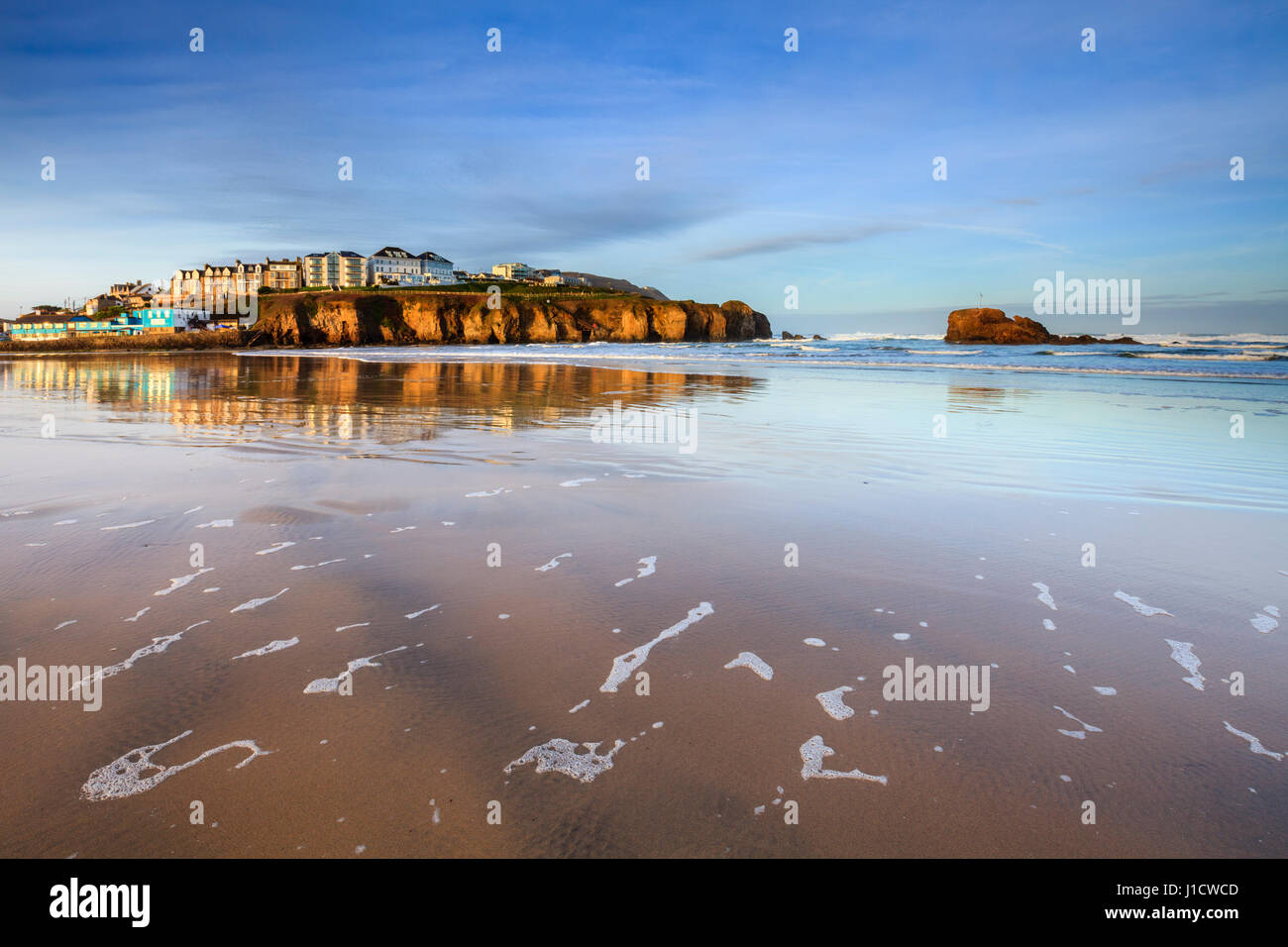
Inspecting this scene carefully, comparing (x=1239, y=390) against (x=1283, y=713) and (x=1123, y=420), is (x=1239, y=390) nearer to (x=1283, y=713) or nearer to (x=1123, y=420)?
(x=1123, y=420)

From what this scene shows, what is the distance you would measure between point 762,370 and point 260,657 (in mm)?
26913

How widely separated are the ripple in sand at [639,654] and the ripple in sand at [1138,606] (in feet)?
7.90

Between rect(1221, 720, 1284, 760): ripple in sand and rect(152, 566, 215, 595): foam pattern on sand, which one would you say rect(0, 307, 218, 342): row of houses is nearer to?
rect(152, 566, 215, 595): foam pattern on sand

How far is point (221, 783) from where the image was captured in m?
2.18

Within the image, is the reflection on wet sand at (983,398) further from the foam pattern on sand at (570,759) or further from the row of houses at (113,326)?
the row of houses at (113,326)

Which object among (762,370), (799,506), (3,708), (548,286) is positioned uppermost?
(548,286)

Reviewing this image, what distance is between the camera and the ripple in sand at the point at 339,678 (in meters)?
2.79

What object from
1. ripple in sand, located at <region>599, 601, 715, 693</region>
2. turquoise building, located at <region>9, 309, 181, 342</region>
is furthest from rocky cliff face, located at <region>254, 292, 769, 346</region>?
ripple in sand, located at <region>599, 601, 715, 693</region>

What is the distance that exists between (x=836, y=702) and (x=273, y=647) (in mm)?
2613

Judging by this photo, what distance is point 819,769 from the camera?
7.73 feet

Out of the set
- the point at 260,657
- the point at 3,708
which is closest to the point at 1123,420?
the point at 260,657

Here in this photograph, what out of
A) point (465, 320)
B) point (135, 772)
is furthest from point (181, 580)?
point (465, 320)

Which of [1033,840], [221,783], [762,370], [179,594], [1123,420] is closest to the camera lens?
[1033,840]

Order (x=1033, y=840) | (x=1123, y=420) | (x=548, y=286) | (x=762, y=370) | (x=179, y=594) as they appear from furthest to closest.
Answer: (x=548, y=286) < (x=762, y=370) < (x=1123, y=420) < (x=179, y=594) < (x=1033, y=840)
